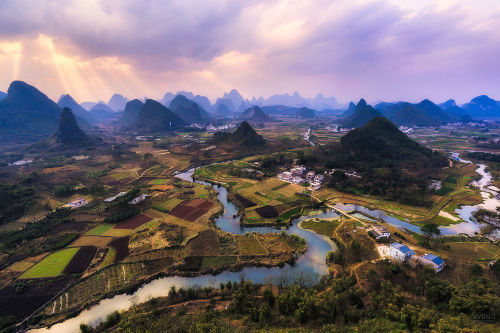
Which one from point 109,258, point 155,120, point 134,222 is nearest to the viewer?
point 109,258

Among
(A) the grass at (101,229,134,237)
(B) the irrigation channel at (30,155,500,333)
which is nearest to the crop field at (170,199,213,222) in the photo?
(B) the irrigation channel at (30,155,500,333)

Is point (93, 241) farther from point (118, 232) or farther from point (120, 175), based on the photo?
point (120, 175)

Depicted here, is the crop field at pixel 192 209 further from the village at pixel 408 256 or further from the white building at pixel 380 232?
the village at pixel 408 256

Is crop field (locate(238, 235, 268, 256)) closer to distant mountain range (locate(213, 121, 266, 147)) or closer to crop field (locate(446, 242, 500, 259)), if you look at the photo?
crop field (locate(446, 242, 500, 259))

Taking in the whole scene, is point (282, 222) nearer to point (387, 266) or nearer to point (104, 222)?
point (387, 266)

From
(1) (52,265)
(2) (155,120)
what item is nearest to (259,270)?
(1) (52,265)

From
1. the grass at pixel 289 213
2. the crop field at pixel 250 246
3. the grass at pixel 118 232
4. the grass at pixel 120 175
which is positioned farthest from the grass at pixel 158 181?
the grass at pixel 289 213
